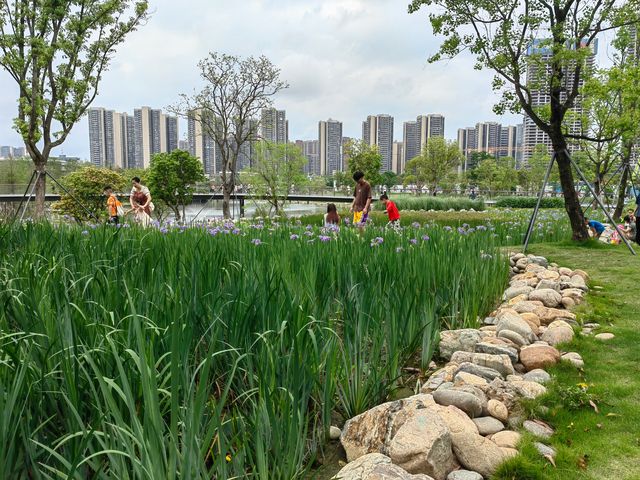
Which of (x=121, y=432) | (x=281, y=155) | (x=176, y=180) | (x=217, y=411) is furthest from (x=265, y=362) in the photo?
(x=281, y=155)

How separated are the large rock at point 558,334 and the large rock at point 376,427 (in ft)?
5.53

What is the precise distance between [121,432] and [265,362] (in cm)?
60

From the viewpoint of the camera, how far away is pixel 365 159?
39.0 m

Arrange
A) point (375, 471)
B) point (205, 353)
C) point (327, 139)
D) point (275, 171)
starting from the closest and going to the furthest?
point (375, 471), point (205, 353), point (275, 171), point (327, 139)

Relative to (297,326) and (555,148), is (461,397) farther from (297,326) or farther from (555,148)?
(555,148)

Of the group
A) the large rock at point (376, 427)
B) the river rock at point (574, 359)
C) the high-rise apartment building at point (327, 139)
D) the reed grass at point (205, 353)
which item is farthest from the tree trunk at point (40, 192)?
the high-rise apartment building at point (327, 139)

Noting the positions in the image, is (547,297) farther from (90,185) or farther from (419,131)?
(419,131)

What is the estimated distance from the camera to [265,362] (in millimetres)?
1769

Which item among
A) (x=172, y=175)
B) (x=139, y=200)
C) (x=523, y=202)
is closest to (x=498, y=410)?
(x=139, y=200)

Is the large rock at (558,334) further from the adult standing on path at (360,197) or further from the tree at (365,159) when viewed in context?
the tree at (365,159)

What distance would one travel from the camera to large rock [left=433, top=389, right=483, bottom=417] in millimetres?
2207

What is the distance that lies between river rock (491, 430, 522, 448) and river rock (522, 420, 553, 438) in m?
0.10

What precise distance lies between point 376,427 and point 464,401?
0.50m

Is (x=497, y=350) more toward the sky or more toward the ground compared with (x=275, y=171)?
more toward the ground
